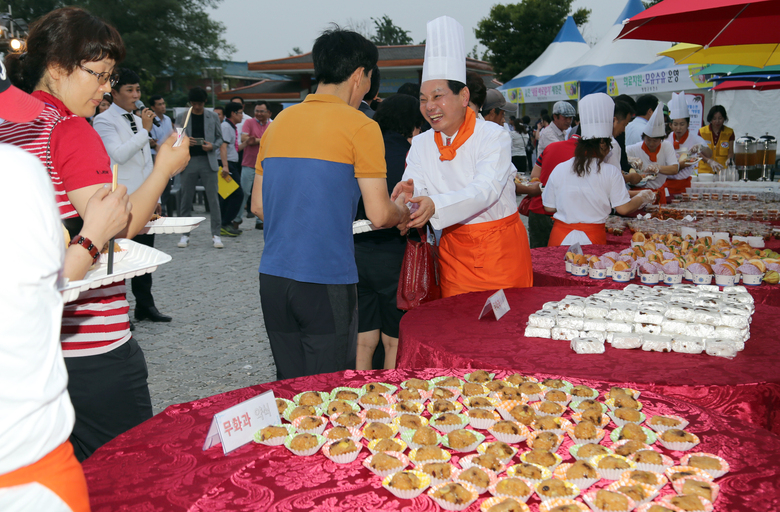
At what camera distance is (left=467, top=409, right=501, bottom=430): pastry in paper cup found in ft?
5.30

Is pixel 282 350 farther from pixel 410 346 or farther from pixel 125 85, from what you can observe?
pixel 125 85

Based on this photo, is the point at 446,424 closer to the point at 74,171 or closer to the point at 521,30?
the point at 74,171

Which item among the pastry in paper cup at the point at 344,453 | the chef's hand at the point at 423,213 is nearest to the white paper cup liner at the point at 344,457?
the pastry in paper cup at the point at 344,453

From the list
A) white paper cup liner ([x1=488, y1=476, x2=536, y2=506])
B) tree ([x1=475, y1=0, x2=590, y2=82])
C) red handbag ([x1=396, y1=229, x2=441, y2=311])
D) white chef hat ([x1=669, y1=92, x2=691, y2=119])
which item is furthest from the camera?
tree ([x1=475, y1=0, x2=590, y2=82])

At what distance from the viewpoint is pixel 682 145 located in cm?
822

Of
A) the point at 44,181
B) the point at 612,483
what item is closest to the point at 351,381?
the point at 612,483

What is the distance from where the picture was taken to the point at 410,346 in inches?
94.8

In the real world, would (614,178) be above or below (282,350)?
above

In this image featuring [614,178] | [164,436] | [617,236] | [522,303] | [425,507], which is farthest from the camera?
[617,236]

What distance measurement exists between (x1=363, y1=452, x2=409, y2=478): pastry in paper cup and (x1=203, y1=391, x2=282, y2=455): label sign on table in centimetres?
32

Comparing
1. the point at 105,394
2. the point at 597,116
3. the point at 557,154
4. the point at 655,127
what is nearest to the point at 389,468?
the point at 105,394

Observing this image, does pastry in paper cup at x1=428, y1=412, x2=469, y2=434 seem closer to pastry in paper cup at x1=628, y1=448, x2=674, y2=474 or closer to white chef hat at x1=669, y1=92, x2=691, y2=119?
pastry in paper cup at x1=628, y1=448, x2=674, y2=474

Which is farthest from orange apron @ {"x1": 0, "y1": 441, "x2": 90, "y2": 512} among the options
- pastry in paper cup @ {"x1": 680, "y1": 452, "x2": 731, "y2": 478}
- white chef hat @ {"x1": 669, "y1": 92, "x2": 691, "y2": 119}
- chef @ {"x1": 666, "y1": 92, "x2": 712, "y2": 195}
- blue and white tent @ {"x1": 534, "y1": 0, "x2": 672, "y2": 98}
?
blue and white tent @ {"x1": 534, "y1": 0, "x2": 672, "y2": 98}

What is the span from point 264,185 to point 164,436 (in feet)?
3.80
